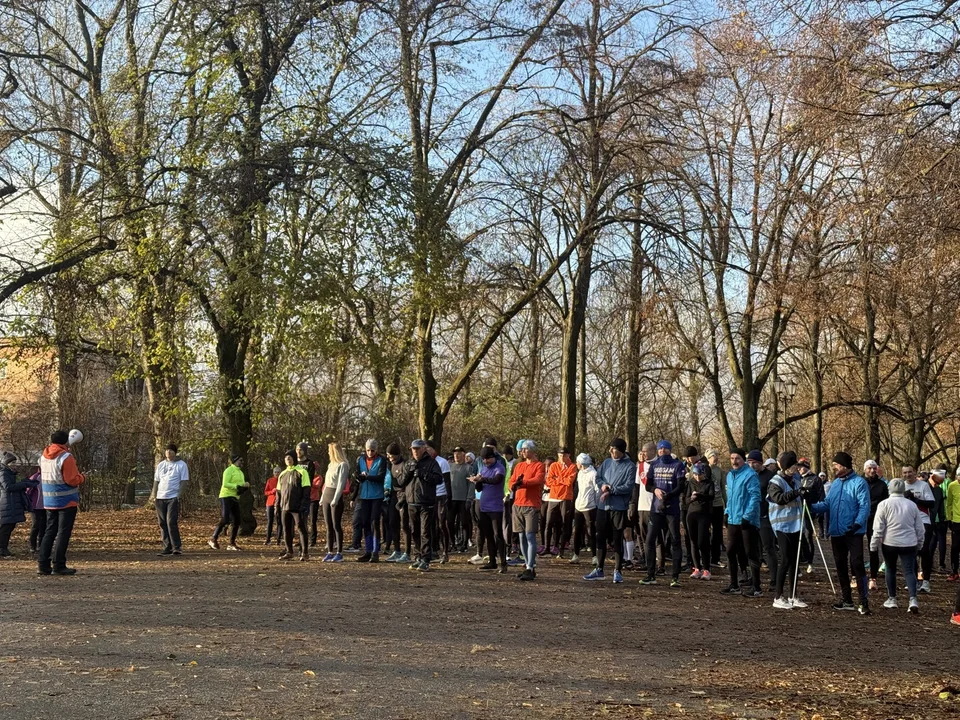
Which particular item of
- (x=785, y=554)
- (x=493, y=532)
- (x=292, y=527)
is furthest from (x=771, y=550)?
(x=292, y=527)

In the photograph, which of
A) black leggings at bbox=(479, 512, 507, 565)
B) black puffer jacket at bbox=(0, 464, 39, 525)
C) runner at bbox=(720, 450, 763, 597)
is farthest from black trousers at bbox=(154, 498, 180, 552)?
runner at bbox=(720, 450, 763, 597)

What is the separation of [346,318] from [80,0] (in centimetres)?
928

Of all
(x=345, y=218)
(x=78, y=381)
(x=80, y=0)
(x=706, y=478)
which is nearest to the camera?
(x=706, y=478)

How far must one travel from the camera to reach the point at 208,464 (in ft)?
105

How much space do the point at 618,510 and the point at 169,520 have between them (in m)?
7.92

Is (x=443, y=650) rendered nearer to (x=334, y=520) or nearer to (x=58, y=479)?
(x=58, y=479)

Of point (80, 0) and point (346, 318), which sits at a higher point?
point (80, 0)

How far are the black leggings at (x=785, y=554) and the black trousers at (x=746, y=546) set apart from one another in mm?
477

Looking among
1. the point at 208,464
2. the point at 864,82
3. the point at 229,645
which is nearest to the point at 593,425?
the point at 208,464

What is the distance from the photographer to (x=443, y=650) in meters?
8.78

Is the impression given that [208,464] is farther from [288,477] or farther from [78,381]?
[288,477]

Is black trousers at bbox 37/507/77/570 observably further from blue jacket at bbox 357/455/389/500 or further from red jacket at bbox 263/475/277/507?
red jacket at bbox 263/475/277/507

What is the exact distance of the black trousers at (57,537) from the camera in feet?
46.3

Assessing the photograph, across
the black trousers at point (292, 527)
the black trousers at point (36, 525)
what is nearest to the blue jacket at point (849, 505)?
the black trousers at point (292, 527)
